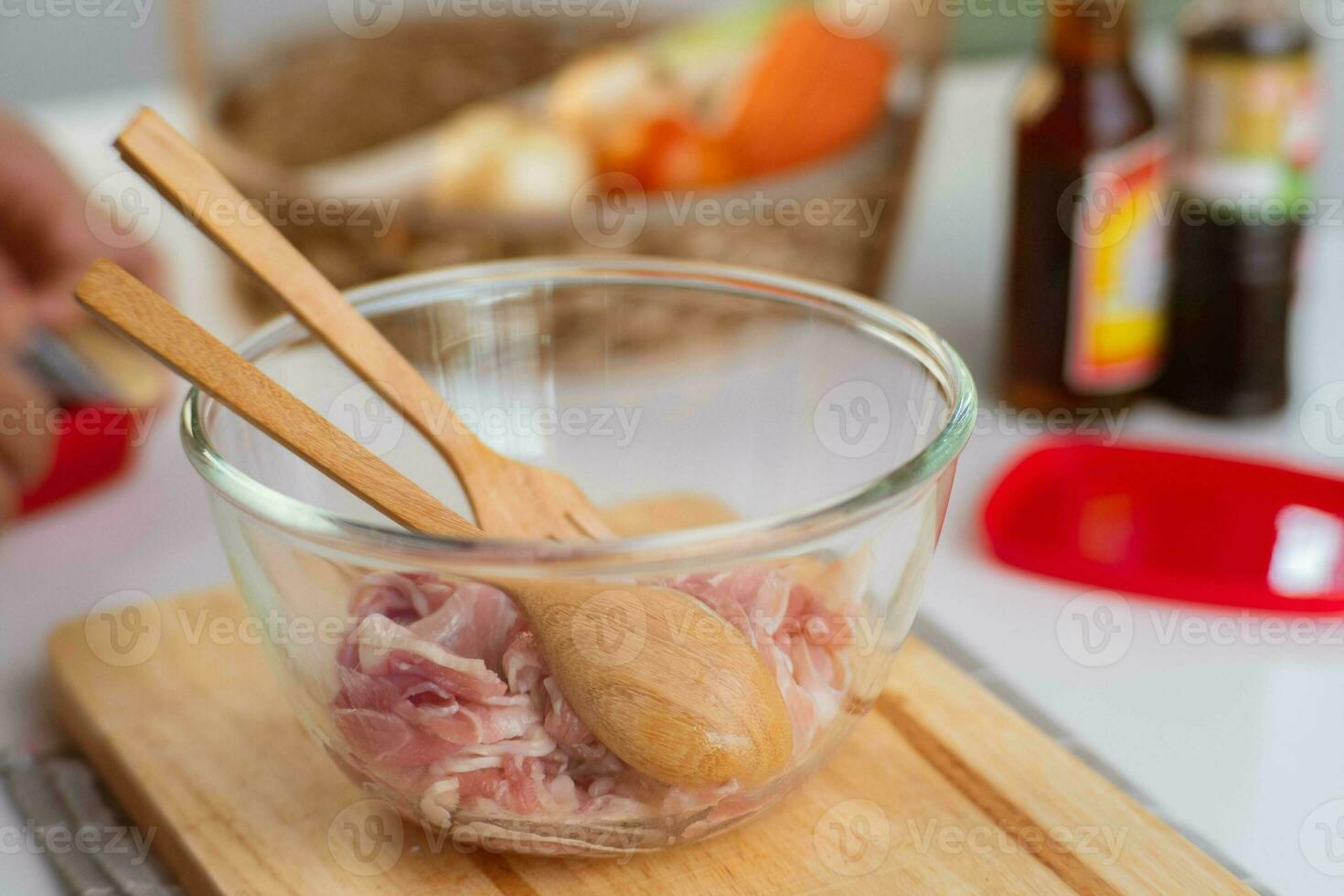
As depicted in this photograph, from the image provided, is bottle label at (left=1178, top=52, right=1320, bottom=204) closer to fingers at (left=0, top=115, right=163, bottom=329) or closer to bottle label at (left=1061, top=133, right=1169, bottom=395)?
bottle label at (left=1061, top=133, right=1169, bottom=395)

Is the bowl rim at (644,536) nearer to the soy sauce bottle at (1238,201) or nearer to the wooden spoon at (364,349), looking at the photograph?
the wooden spoon at (364,349)

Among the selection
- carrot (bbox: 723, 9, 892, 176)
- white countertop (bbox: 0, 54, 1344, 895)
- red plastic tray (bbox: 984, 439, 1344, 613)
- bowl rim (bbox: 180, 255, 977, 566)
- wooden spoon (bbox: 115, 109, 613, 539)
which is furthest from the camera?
carrot (bbox: 723, 9, 892, 176)

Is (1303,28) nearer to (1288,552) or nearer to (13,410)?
(1288,552)

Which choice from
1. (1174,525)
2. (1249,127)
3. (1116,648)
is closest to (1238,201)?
(1249,127)

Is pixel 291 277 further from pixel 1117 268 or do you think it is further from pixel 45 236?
pixel 1117 268

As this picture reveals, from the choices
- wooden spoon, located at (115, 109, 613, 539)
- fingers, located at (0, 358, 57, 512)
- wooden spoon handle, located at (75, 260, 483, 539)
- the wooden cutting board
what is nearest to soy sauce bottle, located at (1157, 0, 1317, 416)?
the wooden cutting board

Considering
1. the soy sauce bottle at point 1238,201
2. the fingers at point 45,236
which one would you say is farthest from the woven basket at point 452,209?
the soy sauce bottle at point 1238,201

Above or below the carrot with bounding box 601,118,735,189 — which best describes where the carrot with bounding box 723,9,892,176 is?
above
